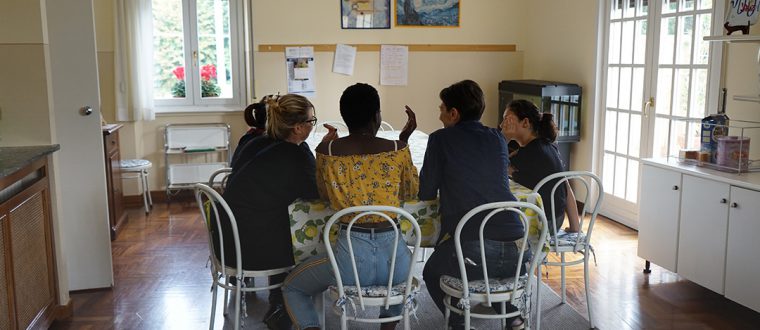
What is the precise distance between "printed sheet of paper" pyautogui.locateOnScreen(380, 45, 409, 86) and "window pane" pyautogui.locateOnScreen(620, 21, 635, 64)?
187cm

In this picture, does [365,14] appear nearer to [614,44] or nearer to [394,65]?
[394,65]

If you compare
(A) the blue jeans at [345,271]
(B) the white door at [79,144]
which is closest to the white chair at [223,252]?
(A) the blue jeans at [345,271]

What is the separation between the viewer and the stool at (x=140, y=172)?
588 cm

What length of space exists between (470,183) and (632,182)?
300cm

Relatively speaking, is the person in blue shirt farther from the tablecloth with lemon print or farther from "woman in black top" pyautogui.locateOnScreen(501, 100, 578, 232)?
"woman in black top" pyautogui.locateOnScreen(501, 100, 578, 232)

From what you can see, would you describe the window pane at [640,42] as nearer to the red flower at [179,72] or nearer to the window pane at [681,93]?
the window pane at [681,93]

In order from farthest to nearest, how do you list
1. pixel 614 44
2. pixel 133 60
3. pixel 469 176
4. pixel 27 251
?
pixel 133 60 → pixel 614 44 → pixel 27 251 → pixel 469 176

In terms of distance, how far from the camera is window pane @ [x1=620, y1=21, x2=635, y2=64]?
17.5ft

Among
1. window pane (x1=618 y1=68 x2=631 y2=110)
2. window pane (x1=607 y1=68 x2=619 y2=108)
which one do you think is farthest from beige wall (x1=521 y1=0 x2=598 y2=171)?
window pane (x1=618 y1=68 x2=631 y2=110)

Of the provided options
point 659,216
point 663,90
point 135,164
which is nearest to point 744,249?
point 659,216

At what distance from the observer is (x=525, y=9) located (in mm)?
6578

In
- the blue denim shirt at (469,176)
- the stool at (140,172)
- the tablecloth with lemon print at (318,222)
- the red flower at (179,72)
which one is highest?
the red flower at (179,72)

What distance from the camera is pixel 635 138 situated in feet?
17.5

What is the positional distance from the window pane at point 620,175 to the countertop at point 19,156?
389 cm
